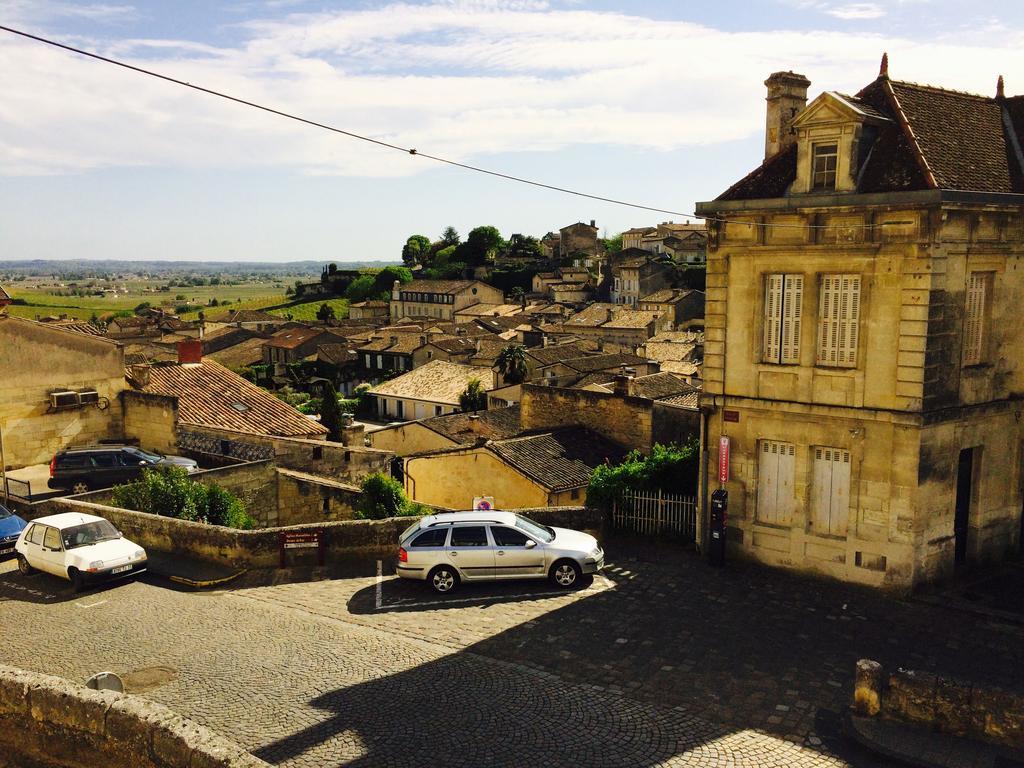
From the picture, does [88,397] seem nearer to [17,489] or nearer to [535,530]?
[17,489]

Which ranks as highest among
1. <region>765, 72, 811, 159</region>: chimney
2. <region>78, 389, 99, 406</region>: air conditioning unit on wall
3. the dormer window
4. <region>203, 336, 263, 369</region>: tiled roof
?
<region>765, 72, 811, 159</region>: chimney

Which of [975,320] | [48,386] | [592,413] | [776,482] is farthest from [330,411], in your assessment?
[975,320]

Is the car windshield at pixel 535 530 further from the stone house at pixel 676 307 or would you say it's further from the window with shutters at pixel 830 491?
the stone house at pixel 676 307

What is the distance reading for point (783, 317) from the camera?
55.1 ft

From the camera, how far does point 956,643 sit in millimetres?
13578

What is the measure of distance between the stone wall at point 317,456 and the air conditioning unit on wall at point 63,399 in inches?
139

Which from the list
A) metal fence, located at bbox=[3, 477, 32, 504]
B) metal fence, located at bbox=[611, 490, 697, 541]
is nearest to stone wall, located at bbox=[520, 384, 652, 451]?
metal fence, located at bbox=[611, 490, 697, 541]

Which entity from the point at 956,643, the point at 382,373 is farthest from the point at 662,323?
the point at 956,643

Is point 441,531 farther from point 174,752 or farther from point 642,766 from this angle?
point 174,752

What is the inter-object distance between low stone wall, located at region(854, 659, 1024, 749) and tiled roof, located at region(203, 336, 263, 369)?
3331 inches

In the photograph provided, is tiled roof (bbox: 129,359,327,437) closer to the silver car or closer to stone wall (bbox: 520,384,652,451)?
stone wall (bbox: 520,384,652,451)

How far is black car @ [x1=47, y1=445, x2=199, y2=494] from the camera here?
24250mm

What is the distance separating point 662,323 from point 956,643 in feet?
246

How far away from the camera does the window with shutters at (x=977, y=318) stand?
16.1 meters
